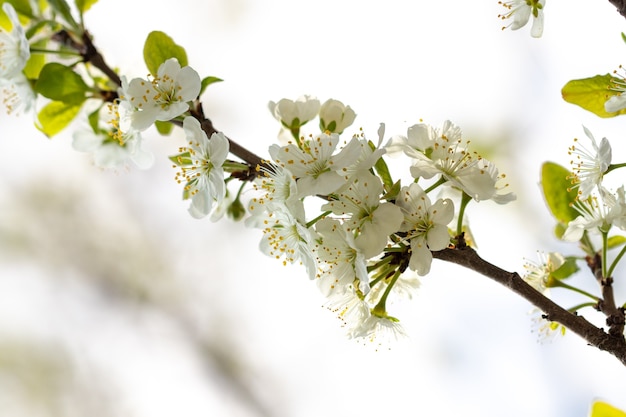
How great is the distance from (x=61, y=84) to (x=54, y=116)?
0.37 ft

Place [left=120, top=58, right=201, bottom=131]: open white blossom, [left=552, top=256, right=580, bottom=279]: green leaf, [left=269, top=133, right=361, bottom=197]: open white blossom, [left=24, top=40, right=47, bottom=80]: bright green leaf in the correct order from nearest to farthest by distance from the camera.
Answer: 1. [left=269, top=133, right=361, bottom=197]: open white blossom
2. [left=120, top=58, right=201, bottom=131]: open white blossom
3. [left=552, top=256, right=580, bottom=279]: green leaf
4. [left=24, top=40, right=47, bottom=80]: bright green leaf

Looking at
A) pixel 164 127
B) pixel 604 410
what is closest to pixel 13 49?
pixel 164 127

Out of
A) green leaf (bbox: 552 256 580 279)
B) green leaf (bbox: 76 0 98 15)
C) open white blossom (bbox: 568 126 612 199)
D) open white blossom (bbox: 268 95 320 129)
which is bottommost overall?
green leaf (bbox: 552 256 580 279)

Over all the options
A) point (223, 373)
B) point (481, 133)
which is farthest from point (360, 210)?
point (223, 373)

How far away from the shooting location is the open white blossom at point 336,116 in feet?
2.53

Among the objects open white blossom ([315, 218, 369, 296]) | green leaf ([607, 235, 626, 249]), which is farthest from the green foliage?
green leaf ([607, 235, 626, 249])

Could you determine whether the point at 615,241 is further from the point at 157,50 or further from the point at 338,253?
the point at 157,50

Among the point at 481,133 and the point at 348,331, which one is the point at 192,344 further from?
the point at 348,331

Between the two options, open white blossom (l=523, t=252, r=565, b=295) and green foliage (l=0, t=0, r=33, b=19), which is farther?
green foliage (l=0, t=0, r=33, b=19)

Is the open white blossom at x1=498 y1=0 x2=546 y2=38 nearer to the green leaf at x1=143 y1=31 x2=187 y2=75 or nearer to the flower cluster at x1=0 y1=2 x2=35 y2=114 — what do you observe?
the green leaf at x1=143 y1=31 x2=187 y2=75

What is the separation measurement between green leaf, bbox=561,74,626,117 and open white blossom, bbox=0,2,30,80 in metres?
0.71

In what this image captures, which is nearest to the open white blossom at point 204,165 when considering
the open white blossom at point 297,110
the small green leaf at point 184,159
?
the small green leaf at point 184,159

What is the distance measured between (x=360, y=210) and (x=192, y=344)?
128 cm

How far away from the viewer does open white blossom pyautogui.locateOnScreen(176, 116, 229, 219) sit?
699 millimetres
